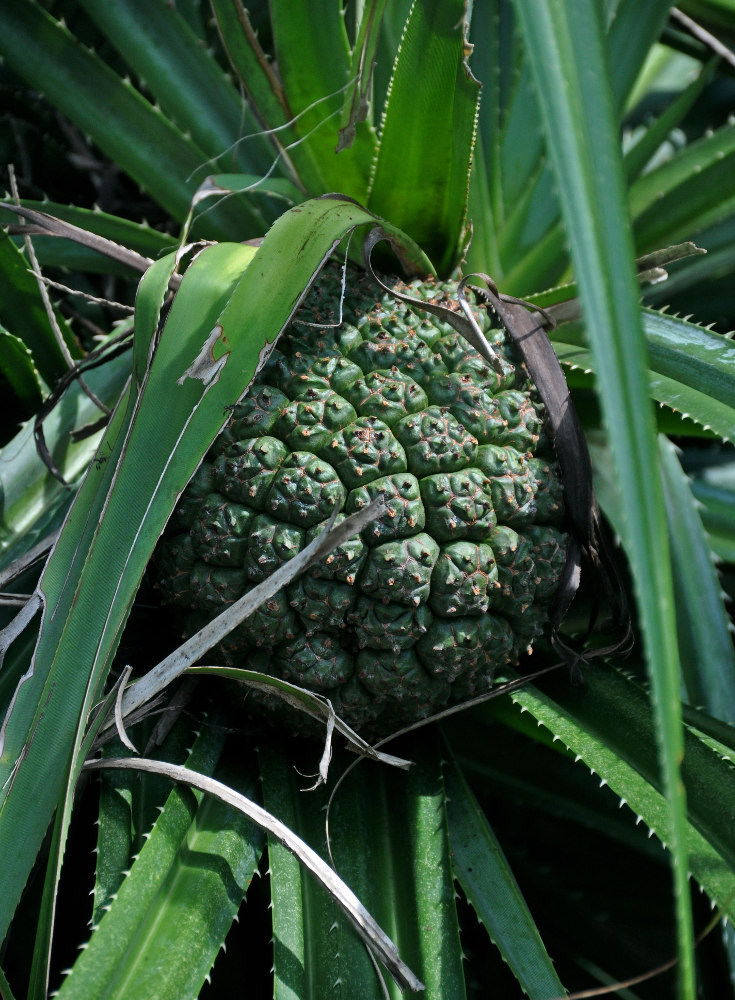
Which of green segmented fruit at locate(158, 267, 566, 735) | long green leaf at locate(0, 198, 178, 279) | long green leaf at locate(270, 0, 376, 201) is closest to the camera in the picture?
green segmented fruit at locate(158, 267, 566, 735)

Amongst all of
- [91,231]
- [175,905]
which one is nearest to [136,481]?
[175,905]

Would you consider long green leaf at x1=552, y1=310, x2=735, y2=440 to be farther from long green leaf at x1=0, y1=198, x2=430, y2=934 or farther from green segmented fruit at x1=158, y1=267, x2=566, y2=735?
long green leaf at x1=0, y1=198, x2=430, y2=934

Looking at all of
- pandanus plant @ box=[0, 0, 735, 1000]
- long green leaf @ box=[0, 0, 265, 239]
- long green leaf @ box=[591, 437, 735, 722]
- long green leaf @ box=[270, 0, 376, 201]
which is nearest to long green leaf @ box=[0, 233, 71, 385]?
pandanus plant @ box=[0, 0, 735, 1000]

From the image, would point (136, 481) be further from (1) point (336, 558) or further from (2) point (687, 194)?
(2) point (687, 194)

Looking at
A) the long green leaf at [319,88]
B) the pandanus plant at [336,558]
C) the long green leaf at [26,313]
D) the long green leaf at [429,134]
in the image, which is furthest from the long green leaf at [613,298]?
the long green leaf at [26,313]

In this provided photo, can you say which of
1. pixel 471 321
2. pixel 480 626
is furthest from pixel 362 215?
pixel 480 626
